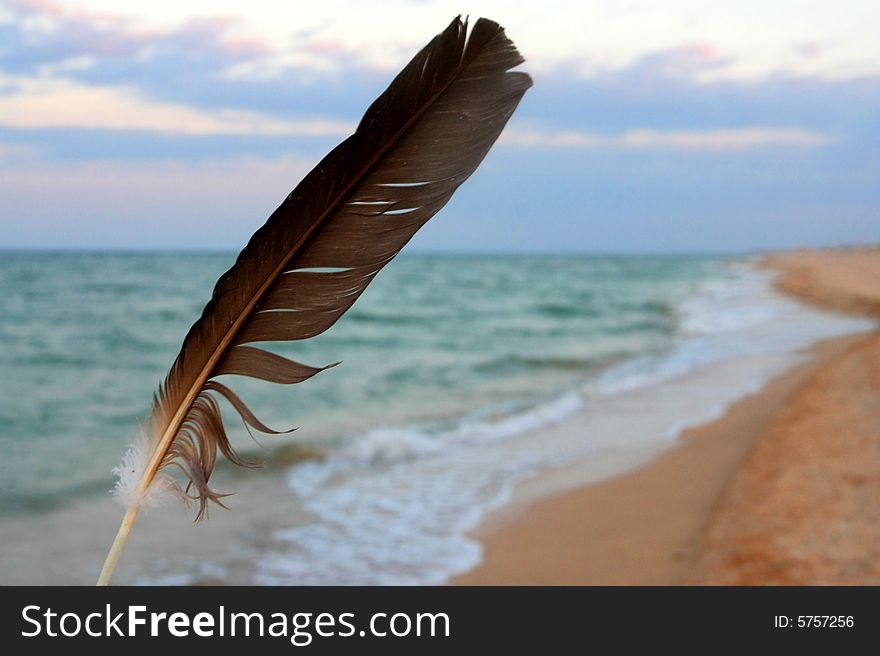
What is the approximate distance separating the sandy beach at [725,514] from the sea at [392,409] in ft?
1.21

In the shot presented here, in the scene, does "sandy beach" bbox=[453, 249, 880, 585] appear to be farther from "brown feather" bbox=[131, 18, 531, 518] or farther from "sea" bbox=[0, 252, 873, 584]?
"brown feather" bbox=[131, 18, 531, 518]

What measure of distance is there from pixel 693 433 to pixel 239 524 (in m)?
3.90

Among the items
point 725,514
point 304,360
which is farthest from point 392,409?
point 725,514

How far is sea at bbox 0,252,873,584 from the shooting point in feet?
16.8

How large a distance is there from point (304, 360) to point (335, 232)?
12.2 metres

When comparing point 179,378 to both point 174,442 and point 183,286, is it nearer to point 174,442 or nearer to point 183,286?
point 174,442

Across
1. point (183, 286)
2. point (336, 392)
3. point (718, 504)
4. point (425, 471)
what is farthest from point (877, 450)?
point (183, 286)

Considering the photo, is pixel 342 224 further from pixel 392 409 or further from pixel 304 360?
pixel 304 360

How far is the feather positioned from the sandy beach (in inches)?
109

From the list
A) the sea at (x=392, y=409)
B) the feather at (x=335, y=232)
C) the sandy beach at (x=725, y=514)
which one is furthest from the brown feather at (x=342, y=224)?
the sandy beach at (x=725, y=514)

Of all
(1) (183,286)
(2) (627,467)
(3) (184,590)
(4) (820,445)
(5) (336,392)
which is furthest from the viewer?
(1) (183,286)

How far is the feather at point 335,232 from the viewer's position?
1.63 m

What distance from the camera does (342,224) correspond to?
5.70ft

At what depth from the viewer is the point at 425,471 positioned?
6.57 metres
